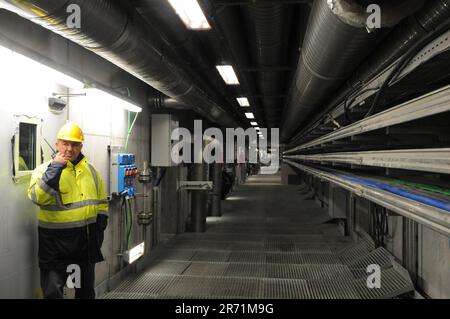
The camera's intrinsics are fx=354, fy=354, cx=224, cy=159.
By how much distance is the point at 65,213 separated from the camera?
2.25 m

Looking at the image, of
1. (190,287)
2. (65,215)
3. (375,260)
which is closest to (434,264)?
(375,260)

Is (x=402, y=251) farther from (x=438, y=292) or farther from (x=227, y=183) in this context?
(x=227, y=183)

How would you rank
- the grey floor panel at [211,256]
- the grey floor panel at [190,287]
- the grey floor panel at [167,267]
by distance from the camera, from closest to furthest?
1. the grey floor panel at [190,287]
2. the grey floor panel at [167,267]
3. the grey floor panel at [211,256]

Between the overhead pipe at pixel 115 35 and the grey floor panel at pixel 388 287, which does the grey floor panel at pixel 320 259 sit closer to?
the grey floor panel at pixel 388 287

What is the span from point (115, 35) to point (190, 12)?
18.5 inches

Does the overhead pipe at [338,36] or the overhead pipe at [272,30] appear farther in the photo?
the overhead pipe at [272,30]

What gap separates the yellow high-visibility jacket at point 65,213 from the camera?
2105 millimetres

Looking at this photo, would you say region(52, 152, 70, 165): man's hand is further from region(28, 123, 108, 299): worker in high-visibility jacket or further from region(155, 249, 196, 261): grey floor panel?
region(155, 249, 196, 261): grey floor panel

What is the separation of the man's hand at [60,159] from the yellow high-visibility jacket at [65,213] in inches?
1.6

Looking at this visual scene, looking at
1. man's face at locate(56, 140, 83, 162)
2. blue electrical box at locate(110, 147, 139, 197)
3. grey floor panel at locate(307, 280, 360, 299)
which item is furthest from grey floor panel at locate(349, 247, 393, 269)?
man's face at locate(56, 140, 83, 162)

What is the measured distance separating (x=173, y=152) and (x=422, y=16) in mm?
3337

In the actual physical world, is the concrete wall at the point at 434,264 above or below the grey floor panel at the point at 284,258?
above

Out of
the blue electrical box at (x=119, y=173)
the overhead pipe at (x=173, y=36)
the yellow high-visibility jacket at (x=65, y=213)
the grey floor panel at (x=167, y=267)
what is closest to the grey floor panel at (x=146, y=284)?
the grey floor panel at (x=167, y=267)

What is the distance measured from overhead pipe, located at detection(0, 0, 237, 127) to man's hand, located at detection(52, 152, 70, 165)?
0.69 meters
